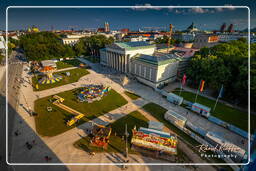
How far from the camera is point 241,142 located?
23.8 m

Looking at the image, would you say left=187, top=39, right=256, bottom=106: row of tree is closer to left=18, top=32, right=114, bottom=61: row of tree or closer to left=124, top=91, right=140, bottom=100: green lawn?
left=124, top=91, right=140, bottom=100: green lawn

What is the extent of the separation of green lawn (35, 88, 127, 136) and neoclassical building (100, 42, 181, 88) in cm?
1535

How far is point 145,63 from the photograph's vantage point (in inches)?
1873

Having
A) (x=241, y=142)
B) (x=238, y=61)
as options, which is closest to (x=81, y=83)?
(x=241, y=142)

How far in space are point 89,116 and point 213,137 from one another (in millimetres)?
27042

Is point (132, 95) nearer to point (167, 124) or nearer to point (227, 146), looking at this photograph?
point (167, 124)

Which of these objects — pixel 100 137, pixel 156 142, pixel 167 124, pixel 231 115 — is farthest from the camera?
pixel 231 115

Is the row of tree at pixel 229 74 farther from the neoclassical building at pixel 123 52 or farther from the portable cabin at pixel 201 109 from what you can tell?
the neoclassical building at pixel 123 52

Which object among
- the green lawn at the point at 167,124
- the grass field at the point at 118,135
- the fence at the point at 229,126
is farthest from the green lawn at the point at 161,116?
the fence at the point at 229,126

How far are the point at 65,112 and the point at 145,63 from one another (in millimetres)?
32623

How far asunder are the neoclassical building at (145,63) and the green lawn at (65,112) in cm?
1535

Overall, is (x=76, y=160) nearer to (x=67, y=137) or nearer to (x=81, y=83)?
(x=67, y=137)

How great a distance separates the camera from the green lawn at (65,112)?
2627 cm

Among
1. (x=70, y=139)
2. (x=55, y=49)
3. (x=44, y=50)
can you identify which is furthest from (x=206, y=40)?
(x=44, y=50)
